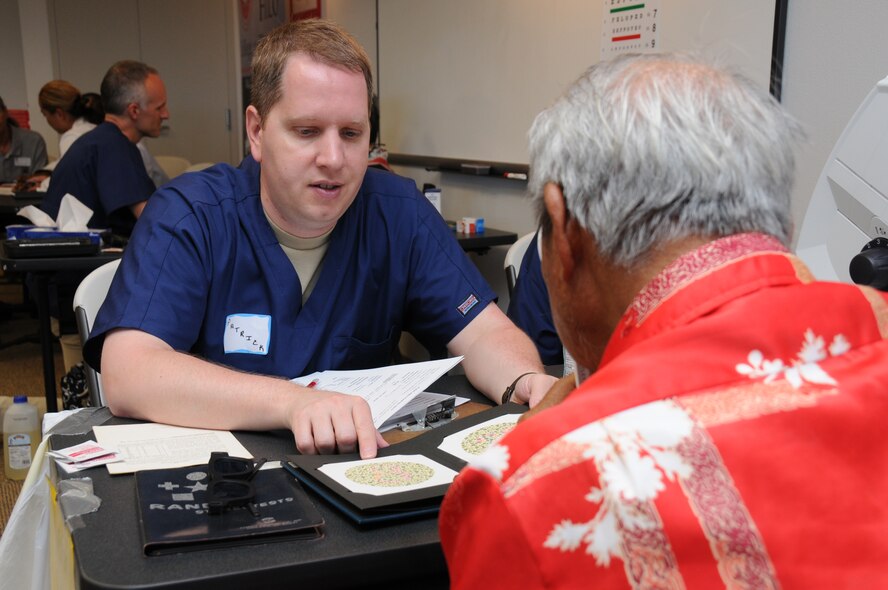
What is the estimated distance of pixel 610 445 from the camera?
56cm

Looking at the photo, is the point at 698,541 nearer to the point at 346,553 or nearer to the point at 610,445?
the point at 610,445

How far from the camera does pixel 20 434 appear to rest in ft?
9.36

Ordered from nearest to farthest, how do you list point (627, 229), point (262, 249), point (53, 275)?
point (627, 229) → point (262, 249) → point (53, 275)

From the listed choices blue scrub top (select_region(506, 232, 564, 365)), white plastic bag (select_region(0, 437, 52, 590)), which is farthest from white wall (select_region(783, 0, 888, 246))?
white plastic bag (select_region(0, 437, 52, 590))

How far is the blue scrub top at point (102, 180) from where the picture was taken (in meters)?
3.54

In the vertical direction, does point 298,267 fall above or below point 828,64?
below

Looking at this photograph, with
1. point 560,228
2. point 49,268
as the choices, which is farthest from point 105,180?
point 560,228

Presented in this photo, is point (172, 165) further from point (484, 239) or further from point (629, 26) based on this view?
point (629, 26)

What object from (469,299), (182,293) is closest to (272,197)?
(182,293)

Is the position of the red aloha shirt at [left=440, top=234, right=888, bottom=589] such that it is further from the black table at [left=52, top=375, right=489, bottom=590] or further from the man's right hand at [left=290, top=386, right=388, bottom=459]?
the man's right hand at [left=290, top=386, right=388, bottom=459]

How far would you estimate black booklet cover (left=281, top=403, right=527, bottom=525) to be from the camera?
0.91 m

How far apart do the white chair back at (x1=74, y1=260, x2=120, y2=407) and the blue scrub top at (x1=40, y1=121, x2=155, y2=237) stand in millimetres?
1915

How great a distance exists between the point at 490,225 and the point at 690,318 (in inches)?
132

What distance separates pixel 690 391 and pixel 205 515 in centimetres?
56
